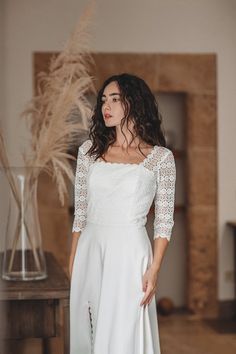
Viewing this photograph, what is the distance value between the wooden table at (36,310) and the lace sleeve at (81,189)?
0.24 meters

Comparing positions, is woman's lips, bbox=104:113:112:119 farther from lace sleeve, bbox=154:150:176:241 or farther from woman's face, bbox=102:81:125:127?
lace sleeve, bbox=154:150:176:241

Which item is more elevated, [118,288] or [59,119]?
[59,119]

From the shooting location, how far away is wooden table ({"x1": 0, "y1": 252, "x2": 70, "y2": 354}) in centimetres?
258

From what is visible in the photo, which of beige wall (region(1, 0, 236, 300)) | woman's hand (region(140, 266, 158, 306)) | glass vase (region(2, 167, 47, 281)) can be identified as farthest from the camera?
beige wall (region(1, 0, 236, 300))

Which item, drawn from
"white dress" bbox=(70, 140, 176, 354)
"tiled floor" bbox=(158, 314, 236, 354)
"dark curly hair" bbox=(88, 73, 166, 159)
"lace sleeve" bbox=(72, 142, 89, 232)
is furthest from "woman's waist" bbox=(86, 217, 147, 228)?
"tiled floor" bbox=(158, 314, 236, 354)

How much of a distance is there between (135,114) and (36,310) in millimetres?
803

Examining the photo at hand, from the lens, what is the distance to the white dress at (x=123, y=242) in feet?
8.02

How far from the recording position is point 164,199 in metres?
2.46

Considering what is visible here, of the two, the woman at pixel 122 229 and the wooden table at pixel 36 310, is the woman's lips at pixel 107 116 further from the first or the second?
the wooden table at pixel 36 310

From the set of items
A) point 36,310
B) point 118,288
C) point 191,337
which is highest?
point 118,288

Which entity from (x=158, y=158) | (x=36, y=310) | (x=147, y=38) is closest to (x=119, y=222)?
(x=158, y=158)

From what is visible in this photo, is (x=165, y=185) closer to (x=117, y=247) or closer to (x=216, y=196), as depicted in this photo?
(x=117, y=247)

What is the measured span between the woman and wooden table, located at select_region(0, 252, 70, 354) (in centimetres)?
8

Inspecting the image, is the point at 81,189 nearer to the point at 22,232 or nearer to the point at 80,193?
the point at 80,193
